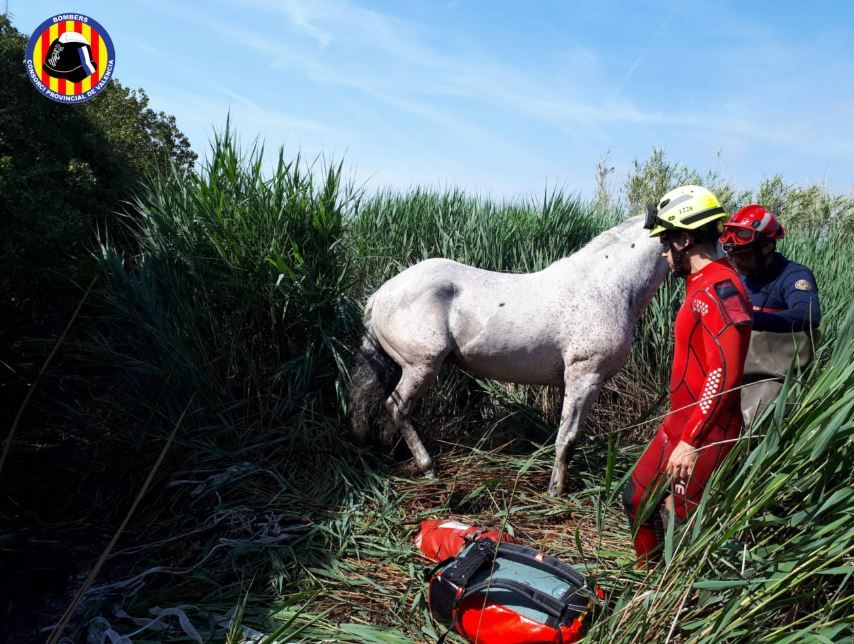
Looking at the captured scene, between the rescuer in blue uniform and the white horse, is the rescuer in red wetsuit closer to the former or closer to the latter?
the rescuer in blue uniform

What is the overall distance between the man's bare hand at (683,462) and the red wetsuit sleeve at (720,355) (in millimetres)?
37

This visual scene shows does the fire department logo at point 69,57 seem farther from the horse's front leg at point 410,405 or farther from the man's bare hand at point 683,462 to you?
the man's bare hand at point 683,462

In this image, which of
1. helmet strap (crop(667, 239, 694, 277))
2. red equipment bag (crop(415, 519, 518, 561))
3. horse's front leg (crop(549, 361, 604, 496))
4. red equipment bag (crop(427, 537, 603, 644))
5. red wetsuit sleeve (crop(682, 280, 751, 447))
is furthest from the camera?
horse's front leg (crop(549, 361, 604, 496))

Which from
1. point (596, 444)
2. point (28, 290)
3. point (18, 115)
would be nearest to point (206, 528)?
point (28, 290)

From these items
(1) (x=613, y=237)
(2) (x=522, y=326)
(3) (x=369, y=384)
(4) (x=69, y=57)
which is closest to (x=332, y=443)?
(3) (x=369, y=384)

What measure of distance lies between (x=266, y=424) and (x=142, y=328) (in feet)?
3.32

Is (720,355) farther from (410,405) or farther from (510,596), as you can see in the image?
(410,405)

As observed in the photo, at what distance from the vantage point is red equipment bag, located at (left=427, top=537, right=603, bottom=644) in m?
2.43

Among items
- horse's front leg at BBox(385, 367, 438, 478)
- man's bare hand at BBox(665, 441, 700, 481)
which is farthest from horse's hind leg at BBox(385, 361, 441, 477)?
man's bare hand at BBox(665, 441, 700, 481)

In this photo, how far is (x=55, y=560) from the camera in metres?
3.52

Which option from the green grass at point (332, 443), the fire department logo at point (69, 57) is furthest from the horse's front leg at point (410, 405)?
the fire department logo at point (69, 57)

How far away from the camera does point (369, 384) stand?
4141 millimetres

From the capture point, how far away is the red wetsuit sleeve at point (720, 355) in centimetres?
229

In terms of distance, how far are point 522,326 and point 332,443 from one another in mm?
1395
